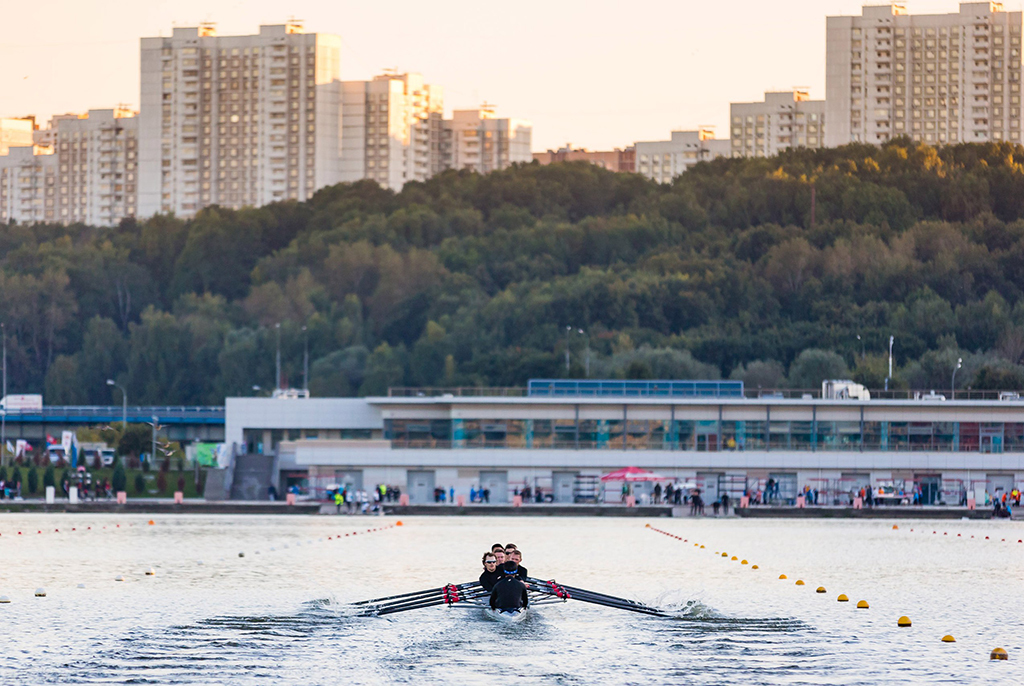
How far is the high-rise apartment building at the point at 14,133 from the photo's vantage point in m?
178

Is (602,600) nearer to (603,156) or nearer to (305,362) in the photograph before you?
(305,362)

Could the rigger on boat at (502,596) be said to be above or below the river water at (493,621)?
above

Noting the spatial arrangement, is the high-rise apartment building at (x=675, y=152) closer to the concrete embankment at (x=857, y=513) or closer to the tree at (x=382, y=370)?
the tree at (x=382, y=370)

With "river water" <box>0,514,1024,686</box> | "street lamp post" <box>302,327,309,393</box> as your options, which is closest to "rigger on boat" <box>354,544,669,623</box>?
"river water" <box>0,514,1024,686</box>

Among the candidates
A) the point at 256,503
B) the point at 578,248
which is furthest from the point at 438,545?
the point at 578,248

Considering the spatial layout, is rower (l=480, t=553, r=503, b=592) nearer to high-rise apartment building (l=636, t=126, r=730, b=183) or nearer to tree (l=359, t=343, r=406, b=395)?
tree (l=359, t=343, r=406, b=395)

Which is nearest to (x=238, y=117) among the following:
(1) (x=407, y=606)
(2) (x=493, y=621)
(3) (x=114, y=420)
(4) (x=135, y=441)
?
(3) (x=114, y=420)

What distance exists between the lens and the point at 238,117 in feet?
493

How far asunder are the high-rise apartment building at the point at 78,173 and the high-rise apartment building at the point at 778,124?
61.9m

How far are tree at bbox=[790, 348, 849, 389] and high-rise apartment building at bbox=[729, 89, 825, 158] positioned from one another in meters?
70.6

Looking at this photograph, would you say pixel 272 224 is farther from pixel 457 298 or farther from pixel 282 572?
pixel 282 572

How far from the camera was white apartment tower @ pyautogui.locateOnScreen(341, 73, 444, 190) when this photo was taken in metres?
152

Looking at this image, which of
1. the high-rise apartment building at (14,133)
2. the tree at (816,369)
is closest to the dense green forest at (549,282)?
the tree at (816,369)

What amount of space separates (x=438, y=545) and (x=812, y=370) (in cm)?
5276
